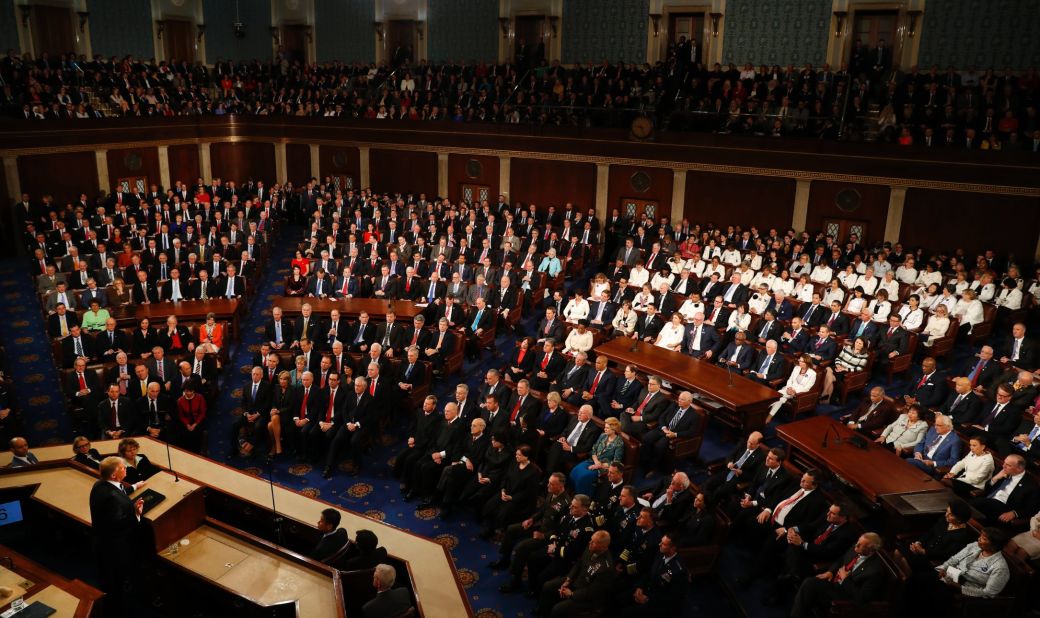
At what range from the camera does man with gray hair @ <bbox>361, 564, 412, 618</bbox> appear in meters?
4.99

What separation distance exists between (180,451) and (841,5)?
17.3 meters

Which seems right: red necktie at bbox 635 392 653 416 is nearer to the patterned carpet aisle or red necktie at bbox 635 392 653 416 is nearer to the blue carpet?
the blue carpet

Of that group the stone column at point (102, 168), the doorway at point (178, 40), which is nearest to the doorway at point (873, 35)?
the stone column at point (102, 168)

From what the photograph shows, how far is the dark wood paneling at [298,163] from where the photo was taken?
2214 centimetres

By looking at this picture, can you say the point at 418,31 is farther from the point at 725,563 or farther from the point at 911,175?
the point at 725,563

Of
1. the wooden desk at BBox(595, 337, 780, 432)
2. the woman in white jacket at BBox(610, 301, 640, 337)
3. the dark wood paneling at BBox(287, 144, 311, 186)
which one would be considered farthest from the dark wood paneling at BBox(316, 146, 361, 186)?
the wooden desk at BBox(595, 337, 780, 432)

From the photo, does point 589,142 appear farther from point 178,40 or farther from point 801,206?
point 178,40

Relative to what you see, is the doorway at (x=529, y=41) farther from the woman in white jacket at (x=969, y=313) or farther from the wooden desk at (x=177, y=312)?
the woman in white jacket at (x=969, y=313)

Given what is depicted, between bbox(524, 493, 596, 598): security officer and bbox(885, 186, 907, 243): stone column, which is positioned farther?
bbox(885, 186, 907, 243): stone column

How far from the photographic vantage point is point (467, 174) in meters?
20.1

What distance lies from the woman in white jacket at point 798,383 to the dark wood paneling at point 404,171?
1336 cm

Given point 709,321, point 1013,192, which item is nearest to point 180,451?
point 709,321

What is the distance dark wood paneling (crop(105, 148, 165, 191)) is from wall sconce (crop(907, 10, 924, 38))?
19.2 metres

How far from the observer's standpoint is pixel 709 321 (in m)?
11.6
